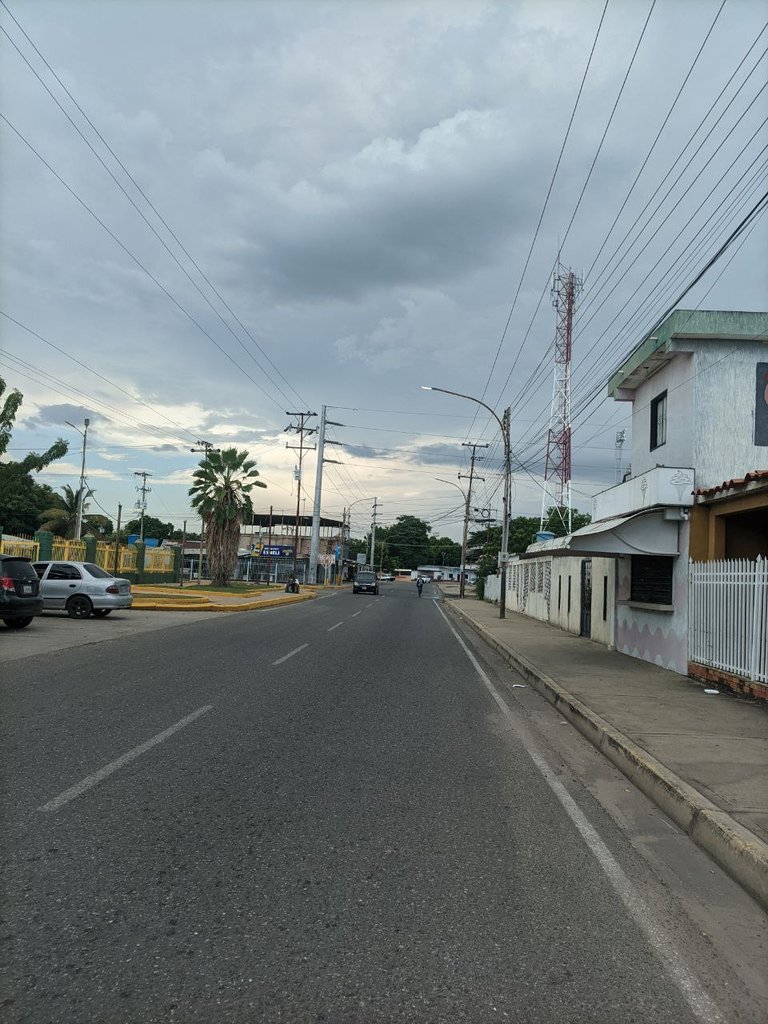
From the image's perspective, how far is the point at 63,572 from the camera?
19859 mm

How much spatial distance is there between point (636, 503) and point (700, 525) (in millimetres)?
1507

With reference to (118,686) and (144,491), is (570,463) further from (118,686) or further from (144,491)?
(144,491)

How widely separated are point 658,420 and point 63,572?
15.0 meters

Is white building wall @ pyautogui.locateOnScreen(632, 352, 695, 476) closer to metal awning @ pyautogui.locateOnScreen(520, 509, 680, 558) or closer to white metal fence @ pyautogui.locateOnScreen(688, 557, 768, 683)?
metal awning @ pyautogui.locateOnScreen(520, 509, 680, 558)

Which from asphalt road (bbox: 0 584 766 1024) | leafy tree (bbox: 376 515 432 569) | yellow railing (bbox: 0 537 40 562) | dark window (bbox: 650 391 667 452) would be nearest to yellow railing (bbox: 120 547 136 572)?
yellow railing (bbox: 0 537 40 562)

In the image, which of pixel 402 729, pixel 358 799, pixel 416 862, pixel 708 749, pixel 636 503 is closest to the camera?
pixel 416 862

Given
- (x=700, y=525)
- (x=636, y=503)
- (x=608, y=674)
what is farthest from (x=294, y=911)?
(x=636, y=503)

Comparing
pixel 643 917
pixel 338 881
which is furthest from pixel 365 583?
pixel 643 917

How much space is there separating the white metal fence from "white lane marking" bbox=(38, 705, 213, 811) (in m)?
7.01

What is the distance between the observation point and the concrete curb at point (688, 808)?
14.5 ft

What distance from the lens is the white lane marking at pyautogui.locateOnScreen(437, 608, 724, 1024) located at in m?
3.09

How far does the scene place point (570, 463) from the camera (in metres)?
41.4

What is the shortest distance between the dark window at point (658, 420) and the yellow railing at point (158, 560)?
27243mm

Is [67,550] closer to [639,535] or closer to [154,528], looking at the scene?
[639,535]
